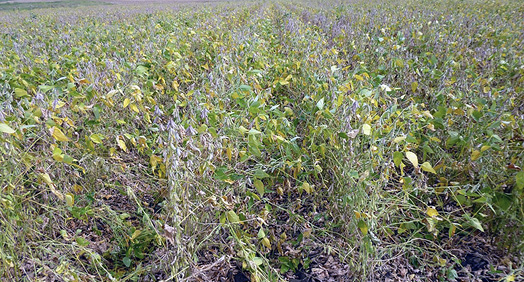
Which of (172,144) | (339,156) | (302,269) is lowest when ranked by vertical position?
(302,269)

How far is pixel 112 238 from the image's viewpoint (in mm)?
1855

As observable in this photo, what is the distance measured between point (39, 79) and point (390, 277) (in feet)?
9.01

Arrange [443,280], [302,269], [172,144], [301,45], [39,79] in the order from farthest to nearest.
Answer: [301,45] → [39,79] → [302,269] → [443,280] → [172,144]

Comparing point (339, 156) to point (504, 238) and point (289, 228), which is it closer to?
point (289, 228)

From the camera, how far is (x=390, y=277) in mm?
1577

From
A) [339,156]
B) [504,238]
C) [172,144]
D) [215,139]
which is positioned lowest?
[504,238]

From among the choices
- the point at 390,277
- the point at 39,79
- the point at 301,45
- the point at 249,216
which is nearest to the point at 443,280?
the point at 390,277

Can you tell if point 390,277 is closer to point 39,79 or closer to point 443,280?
point 443,280

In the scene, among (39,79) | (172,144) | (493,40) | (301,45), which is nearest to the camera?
(172,144)

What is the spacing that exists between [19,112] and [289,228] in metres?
1.43

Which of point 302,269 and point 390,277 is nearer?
point 390,277

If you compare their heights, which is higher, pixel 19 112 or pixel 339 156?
pixel 19 112

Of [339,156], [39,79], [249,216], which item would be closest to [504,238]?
[339,156]

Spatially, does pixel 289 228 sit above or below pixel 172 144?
below
